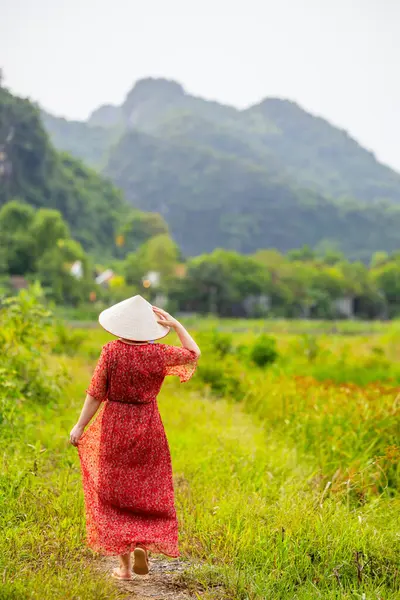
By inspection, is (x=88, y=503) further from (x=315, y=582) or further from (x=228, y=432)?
(x=228, y=432)

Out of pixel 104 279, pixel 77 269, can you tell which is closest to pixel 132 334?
pixel 77 269

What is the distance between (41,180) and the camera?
86938 millimetres

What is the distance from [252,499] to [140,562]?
1.23m

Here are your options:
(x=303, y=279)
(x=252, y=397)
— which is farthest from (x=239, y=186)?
(x=252, y=397)

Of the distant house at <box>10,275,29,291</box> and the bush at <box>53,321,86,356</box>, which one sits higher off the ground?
the distant house at <box>10,275,29,291</box>

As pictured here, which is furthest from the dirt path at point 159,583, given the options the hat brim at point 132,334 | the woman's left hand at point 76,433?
the hat brim at point 132,334

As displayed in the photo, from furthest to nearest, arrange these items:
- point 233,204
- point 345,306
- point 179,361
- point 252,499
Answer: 1. point 233,204
2. point 345,306
3. point 252,499
4. point 179,361

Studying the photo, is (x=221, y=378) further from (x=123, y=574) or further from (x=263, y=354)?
(x=123, y=574)

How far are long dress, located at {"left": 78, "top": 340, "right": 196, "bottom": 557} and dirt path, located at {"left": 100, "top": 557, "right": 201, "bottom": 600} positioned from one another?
154 millimetres

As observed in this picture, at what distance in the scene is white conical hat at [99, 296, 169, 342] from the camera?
3.44 metres

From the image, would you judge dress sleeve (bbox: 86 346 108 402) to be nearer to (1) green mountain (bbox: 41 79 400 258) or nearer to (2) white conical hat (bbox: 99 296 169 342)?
(2) white conical hat (bbox: 99 296 169 342)

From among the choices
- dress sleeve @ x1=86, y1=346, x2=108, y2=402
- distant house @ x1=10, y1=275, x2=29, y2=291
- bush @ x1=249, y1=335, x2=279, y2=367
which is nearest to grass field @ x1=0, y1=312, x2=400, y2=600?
dress sleeve @ x1=86, y1=346, x2=108, y2=402

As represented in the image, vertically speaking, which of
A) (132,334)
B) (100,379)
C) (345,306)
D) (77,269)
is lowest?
(345,306)

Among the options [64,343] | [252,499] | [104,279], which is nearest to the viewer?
[252,499]
